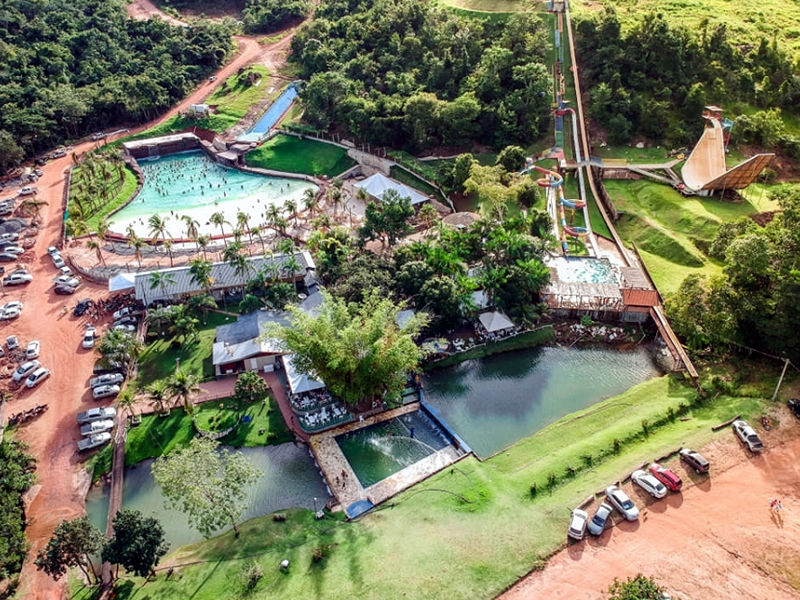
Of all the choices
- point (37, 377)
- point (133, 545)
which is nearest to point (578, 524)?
point (133, 545)

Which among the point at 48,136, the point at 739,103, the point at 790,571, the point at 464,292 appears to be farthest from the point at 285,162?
the point at 790,571

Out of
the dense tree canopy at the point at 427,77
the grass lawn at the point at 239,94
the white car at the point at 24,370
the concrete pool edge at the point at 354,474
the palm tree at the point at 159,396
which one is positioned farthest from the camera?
the grass lawn at the point at 239,94

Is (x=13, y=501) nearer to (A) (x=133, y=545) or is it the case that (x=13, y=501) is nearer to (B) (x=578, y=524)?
(A) (x=133, y=545)

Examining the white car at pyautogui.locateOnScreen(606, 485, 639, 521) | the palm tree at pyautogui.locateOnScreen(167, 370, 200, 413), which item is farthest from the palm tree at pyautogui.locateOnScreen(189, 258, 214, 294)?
the white car at pyautogui.locateOnScreen(606, 485, 639, 521)

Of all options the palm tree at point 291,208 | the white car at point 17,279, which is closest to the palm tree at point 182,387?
the palm tree at point 291,208

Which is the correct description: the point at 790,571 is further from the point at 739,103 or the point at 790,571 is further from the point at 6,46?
the point at 6,46

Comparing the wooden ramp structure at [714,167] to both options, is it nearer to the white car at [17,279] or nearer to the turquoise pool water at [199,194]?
the turquoise pool water at [199,194]
